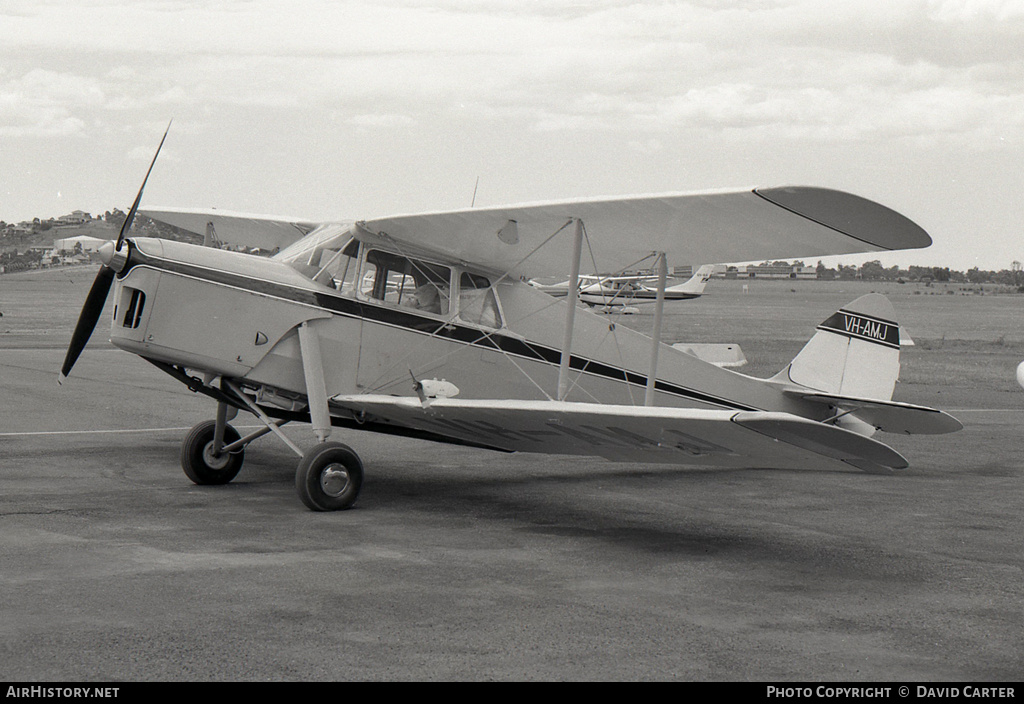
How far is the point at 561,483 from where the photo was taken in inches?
396

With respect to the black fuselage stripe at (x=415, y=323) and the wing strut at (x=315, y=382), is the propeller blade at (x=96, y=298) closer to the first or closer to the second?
the black fuselage stripe at (x=415, y=323)

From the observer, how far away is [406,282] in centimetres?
918

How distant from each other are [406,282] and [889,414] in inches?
185

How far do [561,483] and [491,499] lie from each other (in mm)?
1250

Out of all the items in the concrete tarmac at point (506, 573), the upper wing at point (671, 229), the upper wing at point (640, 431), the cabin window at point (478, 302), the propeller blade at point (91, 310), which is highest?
the upper wing at point (671, 229)

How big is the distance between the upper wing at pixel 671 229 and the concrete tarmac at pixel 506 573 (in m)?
2.08

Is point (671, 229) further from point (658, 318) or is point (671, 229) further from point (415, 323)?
point (415, 323)

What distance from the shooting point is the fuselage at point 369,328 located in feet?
26.6

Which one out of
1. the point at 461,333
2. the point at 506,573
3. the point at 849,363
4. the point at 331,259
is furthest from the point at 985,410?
the point at 506,573

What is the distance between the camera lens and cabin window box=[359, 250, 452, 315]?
8961mm

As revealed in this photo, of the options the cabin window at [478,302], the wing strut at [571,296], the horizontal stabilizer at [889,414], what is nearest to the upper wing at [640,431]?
the wing strut at [571,296]

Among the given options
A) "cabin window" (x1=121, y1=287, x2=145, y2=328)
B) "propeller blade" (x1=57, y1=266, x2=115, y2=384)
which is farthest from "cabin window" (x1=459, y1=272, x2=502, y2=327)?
"propeller blade" (x1=57, y1=266, x2=115, y2=384)

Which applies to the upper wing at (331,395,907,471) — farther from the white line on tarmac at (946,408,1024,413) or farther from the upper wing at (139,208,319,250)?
the white line on tarmac at (946,408,1024,413)
